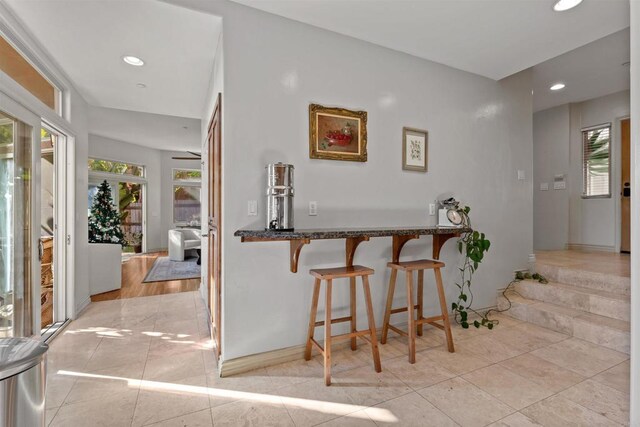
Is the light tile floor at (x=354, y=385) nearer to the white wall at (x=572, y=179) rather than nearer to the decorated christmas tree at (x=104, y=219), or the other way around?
the white wall at (x=572, y=179)

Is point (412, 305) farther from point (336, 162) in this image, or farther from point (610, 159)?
point (610, 159)

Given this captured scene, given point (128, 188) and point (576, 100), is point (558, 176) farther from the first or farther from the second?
point (128, 188)

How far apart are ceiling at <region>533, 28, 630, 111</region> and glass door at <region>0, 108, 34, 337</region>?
524 centimetres

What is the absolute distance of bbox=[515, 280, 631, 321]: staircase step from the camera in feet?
9.53

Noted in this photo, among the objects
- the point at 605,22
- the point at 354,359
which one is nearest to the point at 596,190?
the point at 605,22

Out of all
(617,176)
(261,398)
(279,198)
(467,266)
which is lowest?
(261,398)

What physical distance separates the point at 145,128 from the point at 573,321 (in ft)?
24.4

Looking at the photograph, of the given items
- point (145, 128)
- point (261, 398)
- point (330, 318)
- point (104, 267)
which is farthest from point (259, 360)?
point (145, 128)

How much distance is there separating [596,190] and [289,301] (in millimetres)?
5191

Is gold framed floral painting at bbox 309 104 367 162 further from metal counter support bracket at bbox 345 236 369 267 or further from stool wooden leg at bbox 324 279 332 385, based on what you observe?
stool wooden leg at bbox 324 279 332 385

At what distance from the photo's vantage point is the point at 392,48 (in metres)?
2.92

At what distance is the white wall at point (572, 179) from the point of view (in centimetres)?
465

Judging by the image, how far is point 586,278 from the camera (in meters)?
3.37

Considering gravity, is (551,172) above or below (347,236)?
above
